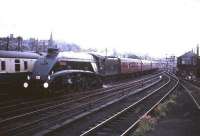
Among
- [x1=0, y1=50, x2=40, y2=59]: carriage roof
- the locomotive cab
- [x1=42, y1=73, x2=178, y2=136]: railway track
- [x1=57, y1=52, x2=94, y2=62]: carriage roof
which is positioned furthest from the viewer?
[x1=57, y1=52, x2=94, y2=62]: carriage roof

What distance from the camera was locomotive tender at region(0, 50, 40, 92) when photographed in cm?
1942

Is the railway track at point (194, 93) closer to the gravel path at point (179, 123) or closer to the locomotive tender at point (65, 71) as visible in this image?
the gravel path at point (179, 123)

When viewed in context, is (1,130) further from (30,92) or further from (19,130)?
(30,92)

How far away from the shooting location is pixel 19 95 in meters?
21.8

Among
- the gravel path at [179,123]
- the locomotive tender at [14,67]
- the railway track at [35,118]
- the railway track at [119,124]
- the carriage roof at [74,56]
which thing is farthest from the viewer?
the carriage roof at [74,56]

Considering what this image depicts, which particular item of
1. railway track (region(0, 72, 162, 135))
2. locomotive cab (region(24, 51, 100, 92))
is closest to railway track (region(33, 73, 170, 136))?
railway track (region(0, 72, 162, 135))

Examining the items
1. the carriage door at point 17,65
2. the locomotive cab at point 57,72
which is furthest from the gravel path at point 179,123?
the carriage door at point 17,65

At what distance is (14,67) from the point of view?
812 inches

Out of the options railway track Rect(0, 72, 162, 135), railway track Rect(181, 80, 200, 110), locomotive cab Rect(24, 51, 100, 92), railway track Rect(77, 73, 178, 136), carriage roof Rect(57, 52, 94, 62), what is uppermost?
carriage roof Rect(57, 52, 94, 62)

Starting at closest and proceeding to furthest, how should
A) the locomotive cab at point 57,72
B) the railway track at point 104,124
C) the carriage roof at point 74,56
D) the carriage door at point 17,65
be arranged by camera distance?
1. the railway track at point 104,124
2. the locomotive cab at point 57,72
3. the carriage door at point 17,65
4. the carriage roof at point 74,56

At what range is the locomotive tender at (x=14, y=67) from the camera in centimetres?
1942

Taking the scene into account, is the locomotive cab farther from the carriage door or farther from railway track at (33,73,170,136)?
railway track at (33,73,170,136)

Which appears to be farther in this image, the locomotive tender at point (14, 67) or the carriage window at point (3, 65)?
the locomotive tender at point (14, 67)

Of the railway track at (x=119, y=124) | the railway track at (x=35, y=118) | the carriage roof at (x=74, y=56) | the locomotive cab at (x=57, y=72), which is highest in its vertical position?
the carriage roof at (x=74, y=56)
